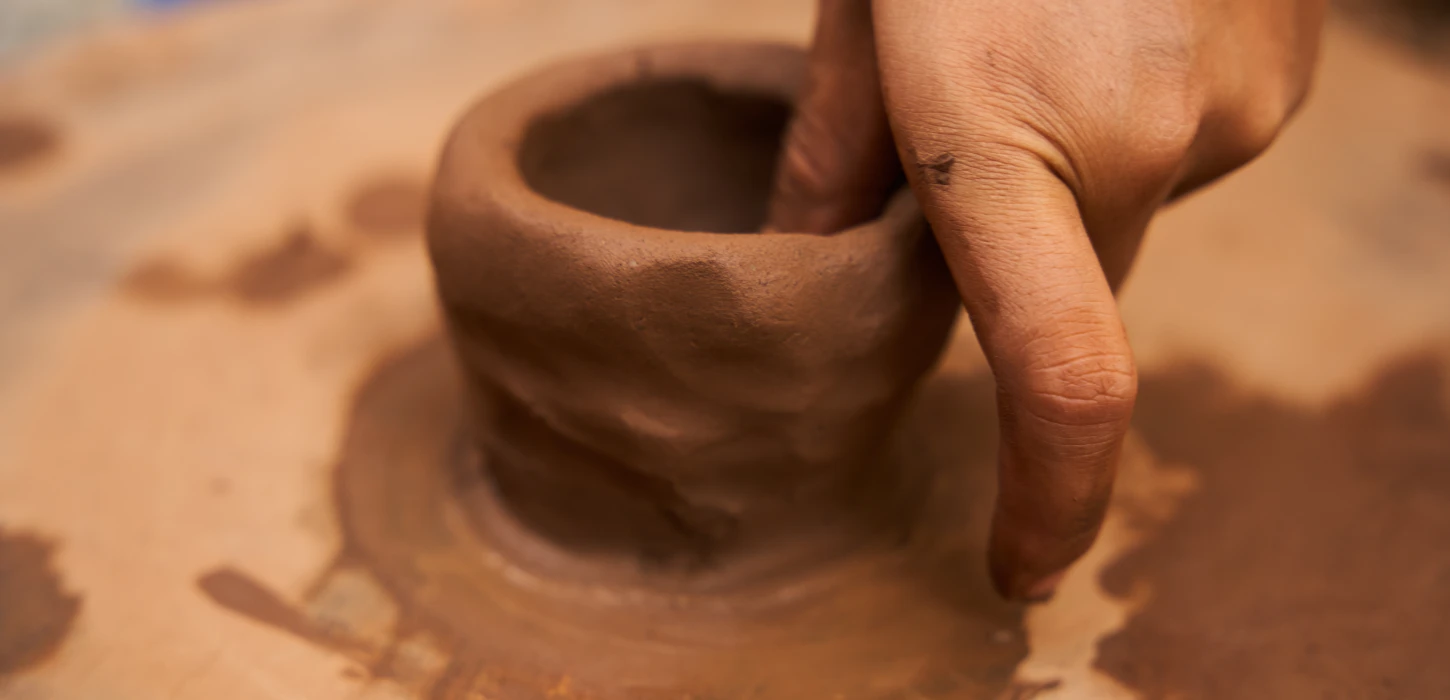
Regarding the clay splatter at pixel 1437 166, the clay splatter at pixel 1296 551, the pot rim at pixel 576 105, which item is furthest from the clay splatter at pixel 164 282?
the clay splatter at pixel 1437 166

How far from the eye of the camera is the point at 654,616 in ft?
5.22

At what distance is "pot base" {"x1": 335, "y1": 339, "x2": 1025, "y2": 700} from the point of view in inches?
58.5

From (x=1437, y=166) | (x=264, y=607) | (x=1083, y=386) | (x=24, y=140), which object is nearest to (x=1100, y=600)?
(x=1083, y=386)

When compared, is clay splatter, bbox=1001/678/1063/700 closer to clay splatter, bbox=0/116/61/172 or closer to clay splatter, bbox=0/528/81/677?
clay splatter, bbox=0/528/81/677

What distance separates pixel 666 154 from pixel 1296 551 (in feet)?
3.80

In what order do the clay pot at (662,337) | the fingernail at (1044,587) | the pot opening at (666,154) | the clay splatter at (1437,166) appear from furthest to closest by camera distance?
the clay splatter at (1437,166) < the pot opening at (666,154) < the fingernail at (1044,587) < the clay pot at (662,337)

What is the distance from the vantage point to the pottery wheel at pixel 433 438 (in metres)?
A: 1.52

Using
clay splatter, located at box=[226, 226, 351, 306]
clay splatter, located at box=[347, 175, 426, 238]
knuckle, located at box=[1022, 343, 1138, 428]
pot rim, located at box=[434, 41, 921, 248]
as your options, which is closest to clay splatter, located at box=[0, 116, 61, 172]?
clay splatter, located at box=[226, 226, 351, 306]

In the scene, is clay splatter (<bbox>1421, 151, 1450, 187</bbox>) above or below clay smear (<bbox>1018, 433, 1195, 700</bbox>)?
above

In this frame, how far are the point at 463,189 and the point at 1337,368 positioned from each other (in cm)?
160

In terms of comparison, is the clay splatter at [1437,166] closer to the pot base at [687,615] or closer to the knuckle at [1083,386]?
Result: the pot base at [687,615]

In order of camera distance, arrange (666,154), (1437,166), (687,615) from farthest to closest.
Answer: (1437,166)
(666,154)
(687,615)

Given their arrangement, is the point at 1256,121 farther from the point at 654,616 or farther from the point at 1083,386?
the point at 654,616

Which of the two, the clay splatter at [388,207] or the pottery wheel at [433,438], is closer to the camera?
the pottery wheel at [433,438]
